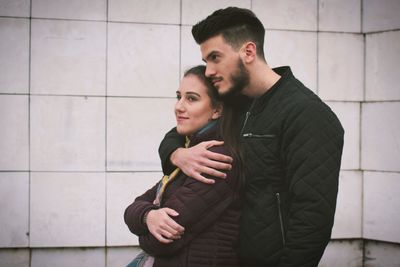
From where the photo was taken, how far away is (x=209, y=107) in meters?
2.14

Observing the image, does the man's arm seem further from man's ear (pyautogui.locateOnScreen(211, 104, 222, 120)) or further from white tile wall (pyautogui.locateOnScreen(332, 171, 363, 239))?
white tile wall (pyautogui.locateOnScreen(332, 171, 363, 239))

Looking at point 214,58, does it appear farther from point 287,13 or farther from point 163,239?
point 287,13

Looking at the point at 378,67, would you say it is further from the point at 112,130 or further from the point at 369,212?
the point at 112,130

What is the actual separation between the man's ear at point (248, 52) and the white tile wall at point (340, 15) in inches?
111

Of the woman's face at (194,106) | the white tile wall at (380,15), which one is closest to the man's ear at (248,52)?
the woman's face at (194,106)

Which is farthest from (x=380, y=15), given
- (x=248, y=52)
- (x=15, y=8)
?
(x=15, y=8)

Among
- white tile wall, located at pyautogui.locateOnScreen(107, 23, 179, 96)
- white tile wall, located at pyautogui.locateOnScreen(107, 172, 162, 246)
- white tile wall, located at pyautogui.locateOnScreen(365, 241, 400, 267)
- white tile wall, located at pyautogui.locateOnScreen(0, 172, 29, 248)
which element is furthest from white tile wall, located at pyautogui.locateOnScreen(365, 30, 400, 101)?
white tile wall, located at pyautogui.locateOnScreen(0, 172, 29, 248)

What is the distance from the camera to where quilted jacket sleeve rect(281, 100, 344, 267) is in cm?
173

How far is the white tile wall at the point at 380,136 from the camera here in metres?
4.48

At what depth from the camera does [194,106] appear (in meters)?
2.11

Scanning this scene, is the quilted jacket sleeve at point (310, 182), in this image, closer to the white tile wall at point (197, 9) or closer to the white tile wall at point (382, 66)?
the white tile wall at point (197, 9)

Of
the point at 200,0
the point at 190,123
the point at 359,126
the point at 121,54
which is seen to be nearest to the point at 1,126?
the point at 121,54

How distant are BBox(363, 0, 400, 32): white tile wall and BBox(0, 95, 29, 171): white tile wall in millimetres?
3826

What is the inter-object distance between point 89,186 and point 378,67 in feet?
11.2
